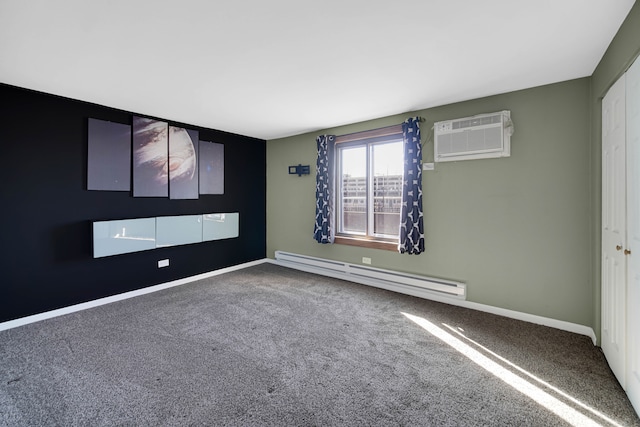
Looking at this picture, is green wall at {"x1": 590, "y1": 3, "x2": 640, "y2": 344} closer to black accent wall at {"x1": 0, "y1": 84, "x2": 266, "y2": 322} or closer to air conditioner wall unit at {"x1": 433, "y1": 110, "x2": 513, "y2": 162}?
air conditioner wall unit at {"x1": 433, "y1": 110, "x2": 513, "y2": 162}

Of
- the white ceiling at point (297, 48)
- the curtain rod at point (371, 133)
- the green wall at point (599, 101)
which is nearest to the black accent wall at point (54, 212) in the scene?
the white ceiling at point (297, 48)

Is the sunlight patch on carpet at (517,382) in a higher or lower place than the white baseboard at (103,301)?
lower

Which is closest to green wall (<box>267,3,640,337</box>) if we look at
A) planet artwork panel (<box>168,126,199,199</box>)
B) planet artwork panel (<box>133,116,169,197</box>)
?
planet artwork panel (<box>168,126,199,199</box>)

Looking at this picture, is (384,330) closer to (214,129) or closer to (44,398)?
(44,398)

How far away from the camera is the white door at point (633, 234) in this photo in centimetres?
169

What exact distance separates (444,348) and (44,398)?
296 centimetres

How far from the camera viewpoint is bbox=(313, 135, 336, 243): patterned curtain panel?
4574 millimetres

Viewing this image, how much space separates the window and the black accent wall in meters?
2.74

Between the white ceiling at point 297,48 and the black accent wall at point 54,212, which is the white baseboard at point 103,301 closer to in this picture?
the black accent wall at point 54,212

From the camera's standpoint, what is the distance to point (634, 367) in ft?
5.71

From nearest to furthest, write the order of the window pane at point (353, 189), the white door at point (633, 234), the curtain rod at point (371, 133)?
the white door at point (633, 234), the curtain rod at point (371, 133), the window pane at point (353, 189)

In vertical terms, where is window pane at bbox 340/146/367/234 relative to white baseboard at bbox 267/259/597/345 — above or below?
above

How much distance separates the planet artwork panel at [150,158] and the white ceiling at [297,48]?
481 mm

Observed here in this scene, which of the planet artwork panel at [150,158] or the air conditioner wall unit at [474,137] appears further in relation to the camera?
the planet artwork panel at [150,158]
